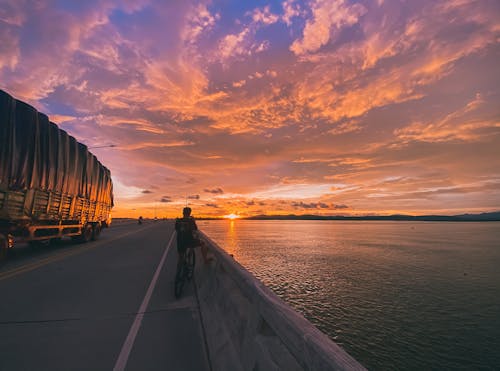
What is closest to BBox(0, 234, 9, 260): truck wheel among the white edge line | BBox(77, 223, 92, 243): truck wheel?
the white edge line

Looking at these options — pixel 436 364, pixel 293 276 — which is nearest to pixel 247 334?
pixel 436 364

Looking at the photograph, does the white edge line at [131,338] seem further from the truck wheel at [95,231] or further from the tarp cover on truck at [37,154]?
the truck wheel at [95,231]

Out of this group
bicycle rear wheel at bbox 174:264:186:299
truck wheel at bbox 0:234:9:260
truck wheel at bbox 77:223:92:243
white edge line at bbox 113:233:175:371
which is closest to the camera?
white edge line at bbox 113:233:175:371

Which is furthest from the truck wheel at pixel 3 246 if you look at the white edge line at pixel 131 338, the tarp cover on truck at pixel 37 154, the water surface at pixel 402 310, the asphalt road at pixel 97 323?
the water surface at pixel 402 310

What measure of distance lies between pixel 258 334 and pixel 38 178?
12247 millimetres

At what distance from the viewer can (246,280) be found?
364 cm

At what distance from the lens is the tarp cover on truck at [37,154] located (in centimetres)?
936

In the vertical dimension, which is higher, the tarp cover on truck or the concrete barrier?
the tarp cover on truck

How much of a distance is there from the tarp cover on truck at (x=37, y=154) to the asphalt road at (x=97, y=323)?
11.7 feet

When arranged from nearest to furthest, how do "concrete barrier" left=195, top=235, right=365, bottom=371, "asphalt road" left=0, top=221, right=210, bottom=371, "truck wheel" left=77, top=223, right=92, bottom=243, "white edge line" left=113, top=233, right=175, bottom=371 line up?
"concrete barrier" left=195, top=235, right=365, bottom=371 < "white edge line" left=113, top=233, right=175, bottom=371 < "asphalt road" left=0, top=221, right=210, bottom=371 < "truck wheel" left=77, top=223, right=92, bottom=243

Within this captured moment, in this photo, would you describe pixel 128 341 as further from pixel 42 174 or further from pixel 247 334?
pixel 42 174

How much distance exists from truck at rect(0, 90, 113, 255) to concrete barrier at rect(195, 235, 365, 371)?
886 cm

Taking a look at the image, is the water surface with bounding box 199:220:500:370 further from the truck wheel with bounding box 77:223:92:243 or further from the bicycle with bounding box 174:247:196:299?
the truck wheel with bounding box 77:223:92:243

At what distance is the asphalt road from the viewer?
3545 mm
